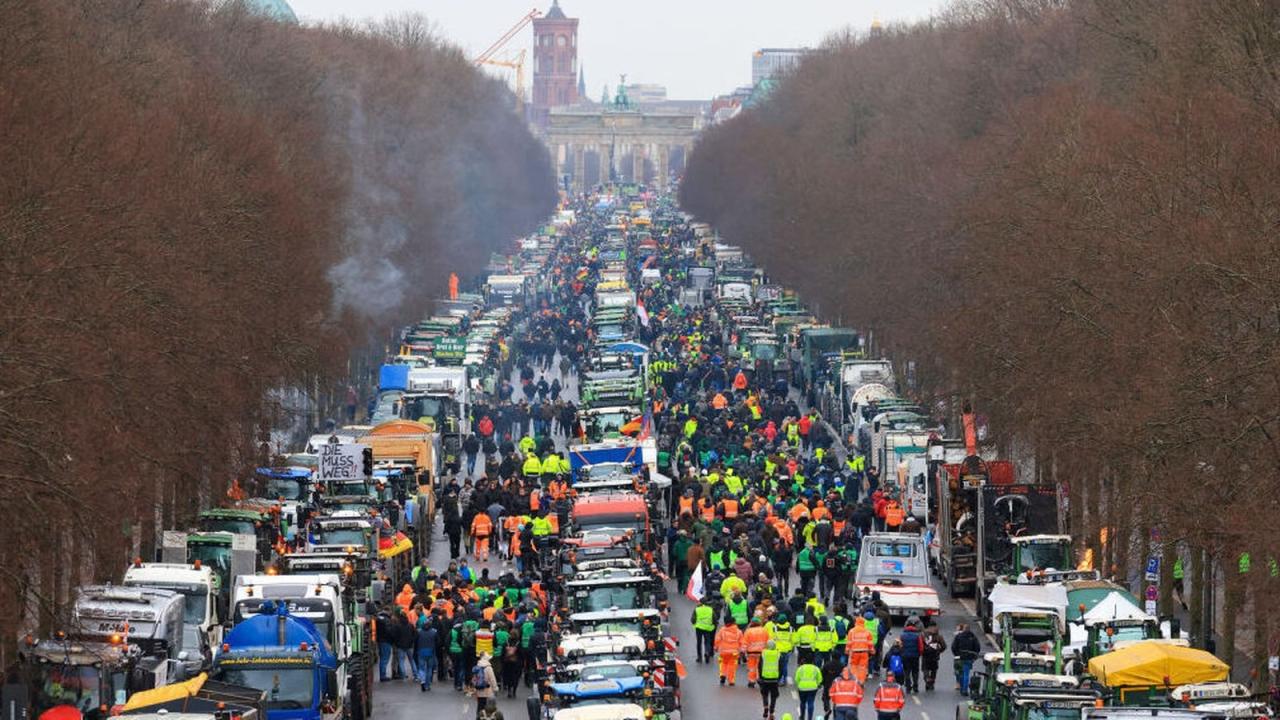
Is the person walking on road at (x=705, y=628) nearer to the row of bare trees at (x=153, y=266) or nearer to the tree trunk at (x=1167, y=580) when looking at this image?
the tree trunk at (x=1167, y=580)

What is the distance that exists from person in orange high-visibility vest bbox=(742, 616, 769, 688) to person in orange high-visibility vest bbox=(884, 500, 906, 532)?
519 inches

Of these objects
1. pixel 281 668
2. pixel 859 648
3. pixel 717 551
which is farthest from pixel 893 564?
pixel 281 668

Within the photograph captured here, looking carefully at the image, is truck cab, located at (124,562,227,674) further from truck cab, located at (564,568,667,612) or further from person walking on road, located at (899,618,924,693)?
person walking on road, located at (899,618,924,693)

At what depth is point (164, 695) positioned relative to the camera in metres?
29.1

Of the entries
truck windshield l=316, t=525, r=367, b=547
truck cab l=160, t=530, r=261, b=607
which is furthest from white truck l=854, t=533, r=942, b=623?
truck cab l=160, t=530, r=261, b=607

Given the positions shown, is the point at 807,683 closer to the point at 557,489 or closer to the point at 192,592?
the point at 192,592

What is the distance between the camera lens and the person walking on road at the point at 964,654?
39300 millimetres

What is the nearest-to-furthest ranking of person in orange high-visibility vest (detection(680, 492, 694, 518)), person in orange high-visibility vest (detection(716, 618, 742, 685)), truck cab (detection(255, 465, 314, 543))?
1. person in orange high-visibility vest (detection(716, 618, 742, 685))
2. person in orange high-visibility vest (detection(680, 492, 694, 518))
3. truck cab (detection(255, 465, 314, 543))

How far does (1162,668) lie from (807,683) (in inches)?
207

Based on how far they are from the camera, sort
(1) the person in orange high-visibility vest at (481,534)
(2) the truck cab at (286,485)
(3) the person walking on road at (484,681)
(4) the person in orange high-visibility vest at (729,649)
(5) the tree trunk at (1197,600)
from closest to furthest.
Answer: (3) the person walking on road at (484,681) < (4) the person in orange high-visibility vest at (729,649) < (5) the tree trunk at (1197,600) < (1) the person in orange high-visibility vest at (481,534) < (2) the truck cab at (286,485)

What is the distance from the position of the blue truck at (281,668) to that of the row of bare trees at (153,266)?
2.07m

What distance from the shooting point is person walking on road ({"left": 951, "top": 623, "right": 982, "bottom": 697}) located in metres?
39.3

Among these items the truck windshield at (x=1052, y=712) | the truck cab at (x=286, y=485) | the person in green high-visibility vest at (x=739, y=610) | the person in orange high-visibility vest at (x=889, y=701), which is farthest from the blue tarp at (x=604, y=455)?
the truck windshield at (x=1052, y=712)

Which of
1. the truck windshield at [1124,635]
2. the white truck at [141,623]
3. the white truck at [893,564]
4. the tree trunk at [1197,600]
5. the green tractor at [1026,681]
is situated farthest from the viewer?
the white truck at [893,564]
